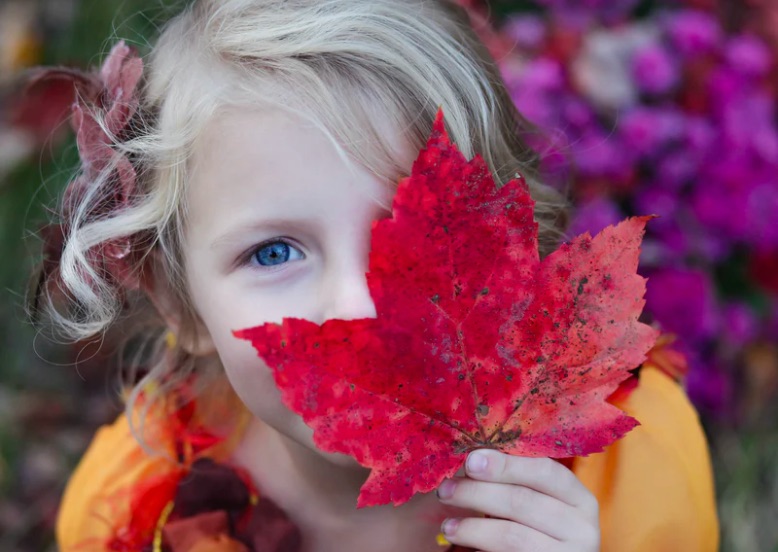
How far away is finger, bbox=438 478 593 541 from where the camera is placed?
0.73m

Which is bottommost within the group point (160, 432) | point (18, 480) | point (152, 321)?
point (18, 480)

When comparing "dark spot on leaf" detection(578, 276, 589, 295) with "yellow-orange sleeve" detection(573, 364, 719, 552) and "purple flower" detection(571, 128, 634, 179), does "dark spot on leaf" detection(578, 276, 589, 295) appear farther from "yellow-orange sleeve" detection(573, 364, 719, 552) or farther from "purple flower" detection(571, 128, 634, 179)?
"purple flower" detection(571, 128, 634, 179)

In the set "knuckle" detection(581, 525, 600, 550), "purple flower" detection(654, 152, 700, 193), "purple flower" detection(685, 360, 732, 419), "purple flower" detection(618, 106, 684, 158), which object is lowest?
"purple flower" detection(685, 360, 732, 419)

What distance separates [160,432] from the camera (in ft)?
4.14

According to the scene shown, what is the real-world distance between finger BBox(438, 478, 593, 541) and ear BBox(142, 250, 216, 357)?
485 mm

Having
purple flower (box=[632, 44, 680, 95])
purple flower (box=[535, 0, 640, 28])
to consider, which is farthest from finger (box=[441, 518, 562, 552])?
purple flower (box=[535, 0, 640, 28])

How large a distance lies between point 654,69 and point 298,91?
1122 millimetres

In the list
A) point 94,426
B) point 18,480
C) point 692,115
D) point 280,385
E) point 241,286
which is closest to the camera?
point 280,385

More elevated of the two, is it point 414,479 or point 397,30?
point 397,30

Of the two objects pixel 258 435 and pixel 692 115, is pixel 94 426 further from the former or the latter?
pixel 692 115

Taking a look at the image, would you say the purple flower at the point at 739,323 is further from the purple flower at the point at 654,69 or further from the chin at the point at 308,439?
the chin at the point at 308,439

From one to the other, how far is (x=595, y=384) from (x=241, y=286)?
15.7 inches

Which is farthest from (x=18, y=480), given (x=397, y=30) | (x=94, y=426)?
(x=397, y=30)

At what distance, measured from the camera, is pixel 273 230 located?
822 millimetres
